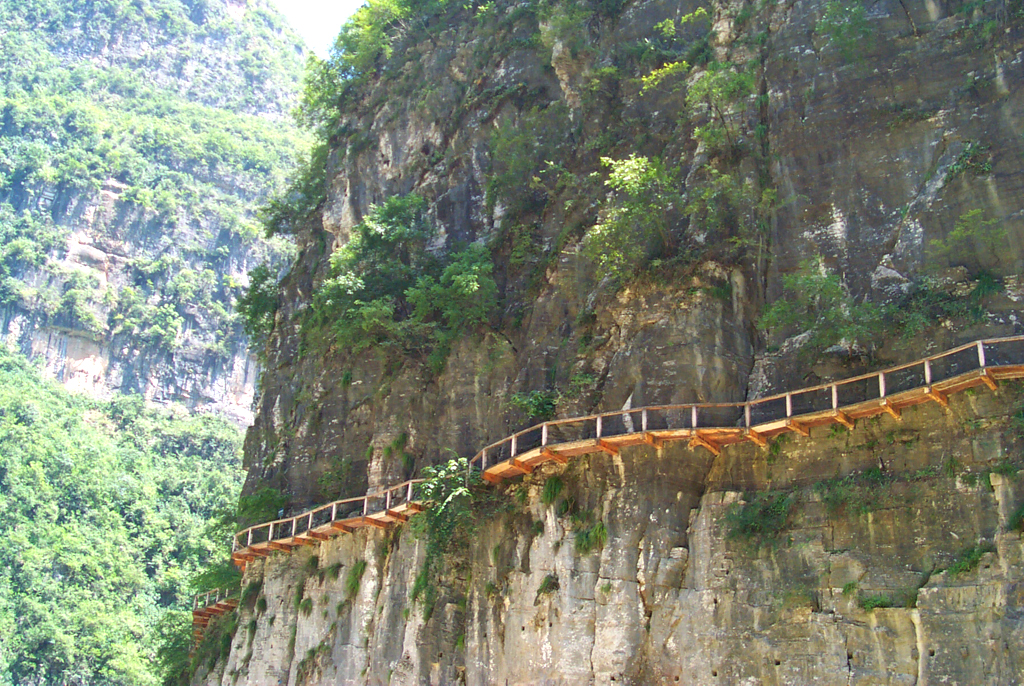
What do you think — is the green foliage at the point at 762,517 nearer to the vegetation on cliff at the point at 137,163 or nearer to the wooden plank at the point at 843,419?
the wooden plank at the point at 843,419

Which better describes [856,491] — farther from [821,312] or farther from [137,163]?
[137,163]

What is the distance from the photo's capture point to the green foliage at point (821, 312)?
79.6ft

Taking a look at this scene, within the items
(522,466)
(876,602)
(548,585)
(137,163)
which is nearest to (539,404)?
(522,466)

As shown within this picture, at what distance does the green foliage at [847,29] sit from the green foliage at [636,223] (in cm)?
529

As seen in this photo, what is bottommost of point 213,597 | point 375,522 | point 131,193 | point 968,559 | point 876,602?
point 876,602

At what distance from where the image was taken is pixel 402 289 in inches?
1407

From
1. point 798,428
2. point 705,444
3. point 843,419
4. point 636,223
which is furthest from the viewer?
point 636,223

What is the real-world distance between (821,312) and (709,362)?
272cm

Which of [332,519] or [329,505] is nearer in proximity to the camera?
[329,505]

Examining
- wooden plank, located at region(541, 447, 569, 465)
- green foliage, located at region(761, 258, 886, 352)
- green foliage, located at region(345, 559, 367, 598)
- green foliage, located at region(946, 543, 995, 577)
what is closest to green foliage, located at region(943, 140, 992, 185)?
green foliage, located at region(761, 258, 886, 352)

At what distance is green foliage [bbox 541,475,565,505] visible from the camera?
27.3 metres

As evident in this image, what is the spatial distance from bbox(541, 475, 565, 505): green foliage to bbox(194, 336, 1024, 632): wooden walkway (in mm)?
474

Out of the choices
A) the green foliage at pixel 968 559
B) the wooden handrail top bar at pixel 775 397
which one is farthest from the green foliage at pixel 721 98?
the green foliage at pixel 968 559

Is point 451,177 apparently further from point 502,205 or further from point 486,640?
point 486,640
